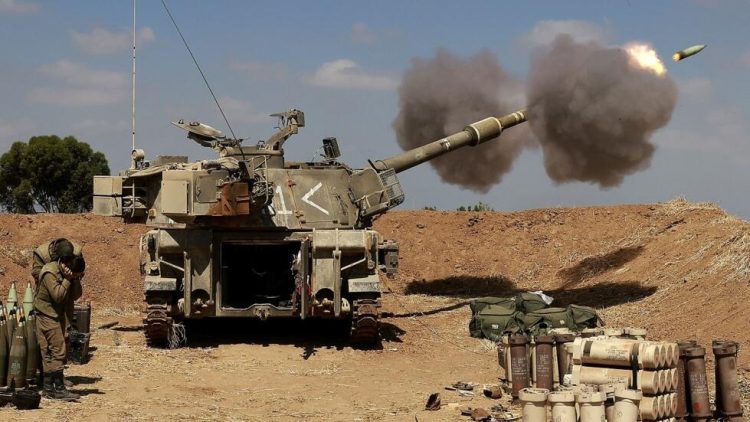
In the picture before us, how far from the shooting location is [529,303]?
1823cm

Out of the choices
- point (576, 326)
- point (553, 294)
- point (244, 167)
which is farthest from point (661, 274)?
point (244, 167)

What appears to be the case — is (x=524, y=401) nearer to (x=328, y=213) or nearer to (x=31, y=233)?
(x=328, y=213)

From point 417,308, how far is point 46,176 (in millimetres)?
24450

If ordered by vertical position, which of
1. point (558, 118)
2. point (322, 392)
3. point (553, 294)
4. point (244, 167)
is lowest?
point (322, 392)

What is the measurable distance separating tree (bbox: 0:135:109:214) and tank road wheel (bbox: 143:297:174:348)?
2697 cm

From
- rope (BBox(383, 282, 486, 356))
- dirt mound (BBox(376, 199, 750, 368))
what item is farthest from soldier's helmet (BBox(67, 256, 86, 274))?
dirt mound (BBox(376, 199, 750, 368))

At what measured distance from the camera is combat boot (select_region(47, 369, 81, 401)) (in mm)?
11234

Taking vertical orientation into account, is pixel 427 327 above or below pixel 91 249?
below

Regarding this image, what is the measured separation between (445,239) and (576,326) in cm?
1151

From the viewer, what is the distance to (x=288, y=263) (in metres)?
17.1

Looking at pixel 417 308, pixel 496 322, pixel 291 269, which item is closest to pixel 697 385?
pixel 291 269

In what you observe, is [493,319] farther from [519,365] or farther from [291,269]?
[519,365]

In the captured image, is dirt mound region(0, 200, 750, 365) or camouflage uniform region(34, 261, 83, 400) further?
dirt mound region(0, 200, 750, 365)

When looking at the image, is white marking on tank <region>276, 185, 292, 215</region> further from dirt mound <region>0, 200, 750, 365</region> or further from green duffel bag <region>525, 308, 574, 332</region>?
dirt mound <region>0, 200, 750, 365</region>
